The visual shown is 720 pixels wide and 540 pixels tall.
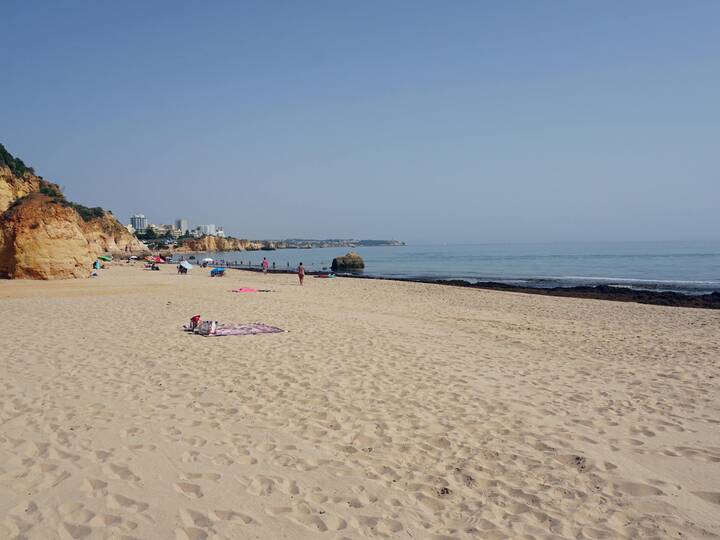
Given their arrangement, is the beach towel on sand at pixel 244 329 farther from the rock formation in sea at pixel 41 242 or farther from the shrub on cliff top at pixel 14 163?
the shrub on cliff top at pixel 14 163

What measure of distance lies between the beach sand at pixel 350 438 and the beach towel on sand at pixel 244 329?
24.0 inches

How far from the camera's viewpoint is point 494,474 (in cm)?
425

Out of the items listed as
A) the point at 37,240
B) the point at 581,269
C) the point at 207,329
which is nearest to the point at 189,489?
the point at 207,329

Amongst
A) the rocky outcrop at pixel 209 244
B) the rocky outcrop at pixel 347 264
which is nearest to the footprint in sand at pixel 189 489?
the rocky outcrop at pixel 347 264

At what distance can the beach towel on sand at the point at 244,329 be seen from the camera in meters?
10.8

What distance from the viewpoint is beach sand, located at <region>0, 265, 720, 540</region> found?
11.6ft

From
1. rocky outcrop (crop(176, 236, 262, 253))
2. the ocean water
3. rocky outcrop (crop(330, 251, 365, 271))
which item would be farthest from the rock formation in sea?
rocky outcrop (crop(176, 236, 262, 253))

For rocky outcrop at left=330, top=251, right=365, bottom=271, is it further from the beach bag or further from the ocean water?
the beach bag

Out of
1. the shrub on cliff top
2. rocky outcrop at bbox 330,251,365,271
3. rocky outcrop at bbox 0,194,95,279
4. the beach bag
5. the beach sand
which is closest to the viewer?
the beach sand

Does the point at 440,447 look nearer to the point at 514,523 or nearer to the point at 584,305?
the point at 514,523

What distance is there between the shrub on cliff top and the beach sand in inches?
1509

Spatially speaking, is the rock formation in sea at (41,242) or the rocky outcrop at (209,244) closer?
the rock formation in sea at (41,242)

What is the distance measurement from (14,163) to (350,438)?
5023 cm

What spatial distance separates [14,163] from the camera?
42156 mm
